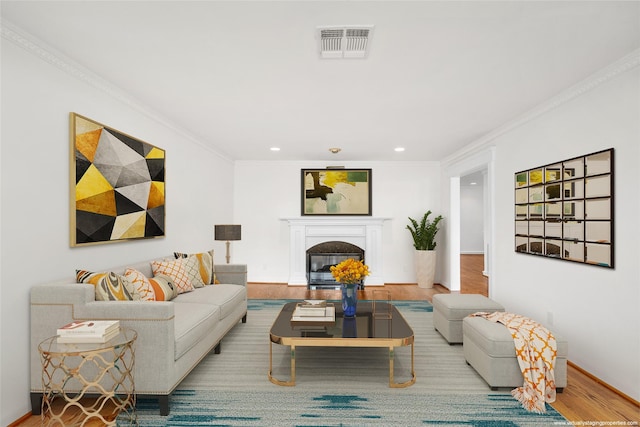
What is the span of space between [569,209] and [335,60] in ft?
8.25

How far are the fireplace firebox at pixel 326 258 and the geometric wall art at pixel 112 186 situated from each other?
3.29 metres

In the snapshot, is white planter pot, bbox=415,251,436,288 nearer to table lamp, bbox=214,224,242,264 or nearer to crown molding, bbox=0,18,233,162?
table lamp, bbox=214,224,242,264

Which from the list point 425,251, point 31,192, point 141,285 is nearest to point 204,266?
point 141,285

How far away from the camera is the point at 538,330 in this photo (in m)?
2.64

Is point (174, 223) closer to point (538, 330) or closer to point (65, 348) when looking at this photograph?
point (65, 348)

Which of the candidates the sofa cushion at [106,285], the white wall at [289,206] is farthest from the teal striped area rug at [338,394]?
the white wall at [289,206]

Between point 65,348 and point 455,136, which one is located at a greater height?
point 455,136

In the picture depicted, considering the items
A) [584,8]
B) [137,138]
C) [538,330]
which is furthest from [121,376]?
[584,8]

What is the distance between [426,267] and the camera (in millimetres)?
6383

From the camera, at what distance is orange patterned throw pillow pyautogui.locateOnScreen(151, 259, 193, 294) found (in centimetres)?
349

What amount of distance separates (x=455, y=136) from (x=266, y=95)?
288 centimetres

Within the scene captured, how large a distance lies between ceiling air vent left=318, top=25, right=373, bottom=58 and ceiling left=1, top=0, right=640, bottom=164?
6 centimetres

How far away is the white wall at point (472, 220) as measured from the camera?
12359 mm

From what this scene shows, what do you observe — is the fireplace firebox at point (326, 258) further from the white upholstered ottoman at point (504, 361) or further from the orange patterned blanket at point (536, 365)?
the orange patterned blanket at point (536, 365)
